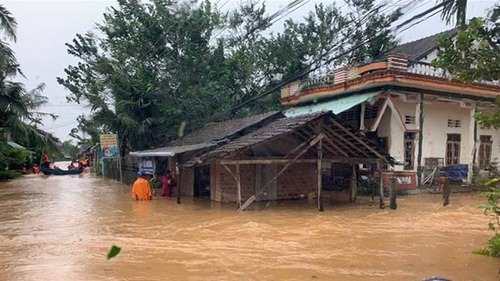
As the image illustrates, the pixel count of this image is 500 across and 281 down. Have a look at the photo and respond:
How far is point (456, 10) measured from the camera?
5621mm

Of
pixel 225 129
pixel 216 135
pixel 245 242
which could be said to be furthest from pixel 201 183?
pixel 245 242

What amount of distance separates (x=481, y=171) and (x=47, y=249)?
17.7m

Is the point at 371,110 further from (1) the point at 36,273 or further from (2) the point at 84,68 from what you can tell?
(2) the point at 84,68

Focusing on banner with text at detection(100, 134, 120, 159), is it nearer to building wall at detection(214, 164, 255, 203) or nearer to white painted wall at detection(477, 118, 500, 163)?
building wall at detection(214, 164, 255, 203)

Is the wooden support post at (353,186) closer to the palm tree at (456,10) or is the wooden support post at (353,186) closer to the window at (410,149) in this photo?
the window at (410,149)

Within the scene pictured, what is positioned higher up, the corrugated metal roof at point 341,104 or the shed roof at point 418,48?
the shed roof at point 418,48

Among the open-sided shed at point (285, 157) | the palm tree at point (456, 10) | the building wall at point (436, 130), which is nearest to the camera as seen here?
the palm tree at point (456, 10)

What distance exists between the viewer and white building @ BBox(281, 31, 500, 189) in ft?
52.9

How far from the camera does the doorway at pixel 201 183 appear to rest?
1662cm

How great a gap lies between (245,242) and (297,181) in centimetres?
676

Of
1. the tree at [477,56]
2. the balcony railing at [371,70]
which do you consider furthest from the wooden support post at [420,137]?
the tree at [477,56]

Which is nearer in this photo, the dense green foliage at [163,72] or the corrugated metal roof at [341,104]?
the corrugated metal roof at [341,104]

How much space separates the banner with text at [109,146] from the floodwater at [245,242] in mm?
8335

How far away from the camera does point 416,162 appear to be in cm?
1747
